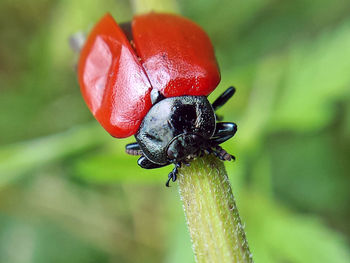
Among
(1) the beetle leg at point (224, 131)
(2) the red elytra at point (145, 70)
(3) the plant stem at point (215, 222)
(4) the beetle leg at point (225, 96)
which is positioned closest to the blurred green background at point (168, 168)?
(4) the beetle leg at point (225, 96)

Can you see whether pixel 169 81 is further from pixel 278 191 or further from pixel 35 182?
pixel 35 182

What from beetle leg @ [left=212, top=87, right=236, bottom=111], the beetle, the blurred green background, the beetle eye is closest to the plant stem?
the beetle

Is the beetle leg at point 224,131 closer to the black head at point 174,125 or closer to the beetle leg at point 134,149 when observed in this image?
the black head at point 174,125

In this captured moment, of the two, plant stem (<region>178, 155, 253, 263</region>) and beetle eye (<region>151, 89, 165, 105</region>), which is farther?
beetle eye (<region>151, 89, 165, 105</region>)

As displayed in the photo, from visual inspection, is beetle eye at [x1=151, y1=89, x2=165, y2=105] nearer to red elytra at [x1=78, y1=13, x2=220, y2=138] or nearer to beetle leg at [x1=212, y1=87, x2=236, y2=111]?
red elytra at [x1=78, y1=13, x2=220, y2=138]

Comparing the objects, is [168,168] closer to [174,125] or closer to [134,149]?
[134,149]

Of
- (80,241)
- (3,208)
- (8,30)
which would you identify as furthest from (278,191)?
(8,30)

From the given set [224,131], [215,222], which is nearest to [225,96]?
[224,131]
